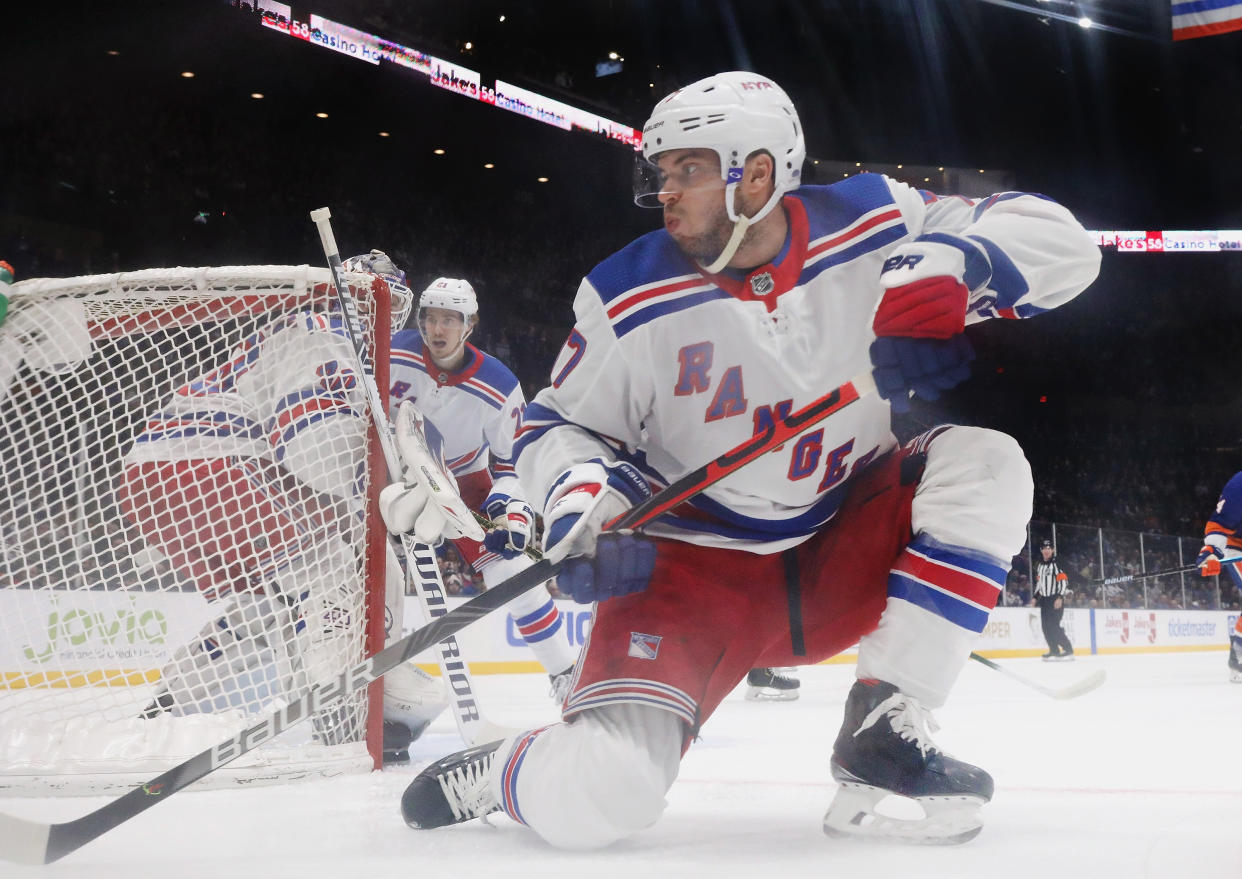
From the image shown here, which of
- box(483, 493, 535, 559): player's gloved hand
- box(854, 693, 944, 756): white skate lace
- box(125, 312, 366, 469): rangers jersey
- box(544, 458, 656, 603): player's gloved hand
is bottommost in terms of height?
box(854, 693, 944, 756): white skate lace

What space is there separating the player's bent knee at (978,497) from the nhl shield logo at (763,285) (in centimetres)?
32

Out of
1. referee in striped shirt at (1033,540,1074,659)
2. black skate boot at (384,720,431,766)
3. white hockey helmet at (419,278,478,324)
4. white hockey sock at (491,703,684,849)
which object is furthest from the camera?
referee in striped shirt at (1033,540,1074,659)

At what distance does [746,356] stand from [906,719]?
0.51 meters

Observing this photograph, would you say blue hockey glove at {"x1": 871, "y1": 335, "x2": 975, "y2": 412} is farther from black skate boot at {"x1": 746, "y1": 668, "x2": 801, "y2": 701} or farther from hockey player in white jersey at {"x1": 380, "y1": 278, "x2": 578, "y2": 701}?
black skate boot at {"x1": 746, "y1": 668, "x2": 801, "y2": 701}

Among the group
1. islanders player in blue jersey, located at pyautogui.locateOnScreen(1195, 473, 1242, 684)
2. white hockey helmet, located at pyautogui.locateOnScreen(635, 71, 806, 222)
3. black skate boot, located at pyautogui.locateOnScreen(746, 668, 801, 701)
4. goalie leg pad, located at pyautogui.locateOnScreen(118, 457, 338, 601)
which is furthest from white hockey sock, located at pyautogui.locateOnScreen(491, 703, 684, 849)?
islanders player in blue jersey, located at pyautogui.locateOnScreen(1195, 473, 1242, 684)

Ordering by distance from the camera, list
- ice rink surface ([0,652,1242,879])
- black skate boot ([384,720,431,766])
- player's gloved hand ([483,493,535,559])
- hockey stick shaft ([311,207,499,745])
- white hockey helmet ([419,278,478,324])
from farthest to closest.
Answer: white hockey helmet ([419,278,478,324]), player's gloved hand ([483,493,535,559]), black skate boot ([384,720,431,766]), hockey stick shaft ([311,207,499,745]), ice rink surface ([0,652,1242,879])

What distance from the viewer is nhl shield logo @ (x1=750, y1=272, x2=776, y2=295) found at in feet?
5.01

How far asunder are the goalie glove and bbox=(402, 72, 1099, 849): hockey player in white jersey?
359mm

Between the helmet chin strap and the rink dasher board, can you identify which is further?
the rink dasher board

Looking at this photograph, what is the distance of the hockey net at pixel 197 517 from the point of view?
6.36 ft

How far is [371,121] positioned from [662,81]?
3.19 meters

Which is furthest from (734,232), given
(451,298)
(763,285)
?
(451,298)

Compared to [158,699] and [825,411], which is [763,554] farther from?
[158,699]

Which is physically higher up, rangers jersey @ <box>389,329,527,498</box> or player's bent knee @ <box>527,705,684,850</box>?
rangers jersey @ <box>389,329,527,498</box>
